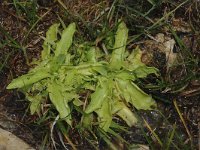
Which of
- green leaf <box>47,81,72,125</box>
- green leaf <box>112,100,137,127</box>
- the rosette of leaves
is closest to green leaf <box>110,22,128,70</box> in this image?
the rosette of leaves

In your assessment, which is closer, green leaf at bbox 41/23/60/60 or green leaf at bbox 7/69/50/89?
green leaf at bbox 7/69/50/89

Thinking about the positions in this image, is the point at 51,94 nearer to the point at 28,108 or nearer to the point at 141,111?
the point at 28,108

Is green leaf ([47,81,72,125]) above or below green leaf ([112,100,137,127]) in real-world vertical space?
above

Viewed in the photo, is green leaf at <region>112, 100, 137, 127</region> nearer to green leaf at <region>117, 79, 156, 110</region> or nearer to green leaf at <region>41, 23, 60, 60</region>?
green leaf at <region>117, 79, 156, 110</region>

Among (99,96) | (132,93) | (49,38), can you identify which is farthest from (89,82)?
(49,38)

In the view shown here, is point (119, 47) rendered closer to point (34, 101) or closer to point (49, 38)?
point (49, 38)

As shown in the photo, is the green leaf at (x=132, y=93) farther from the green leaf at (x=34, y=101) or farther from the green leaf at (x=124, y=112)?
the green leaf at (x=34, y=101)

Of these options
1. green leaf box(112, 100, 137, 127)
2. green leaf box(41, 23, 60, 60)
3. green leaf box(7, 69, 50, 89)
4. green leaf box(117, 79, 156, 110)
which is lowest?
green leaf box(112, 100, 137, 127)
